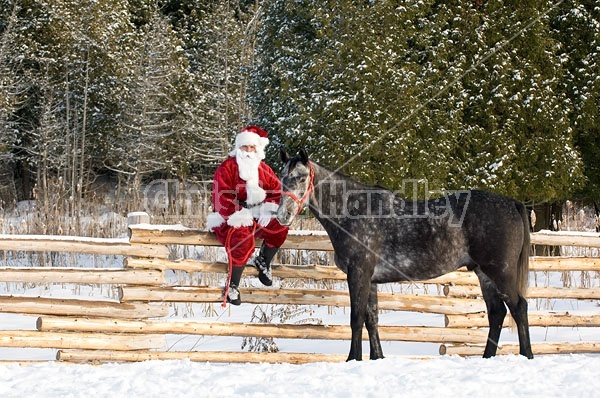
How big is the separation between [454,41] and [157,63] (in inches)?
511

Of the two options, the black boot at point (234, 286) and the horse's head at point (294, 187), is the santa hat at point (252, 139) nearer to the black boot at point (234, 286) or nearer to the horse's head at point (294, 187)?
the horse's head at point (294, 187)

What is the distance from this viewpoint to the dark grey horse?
21.7 ft

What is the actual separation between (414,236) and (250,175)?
5.50ft

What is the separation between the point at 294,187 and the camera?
6297 millimetres

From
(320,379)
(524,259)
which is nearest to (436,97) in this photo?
(524,259)

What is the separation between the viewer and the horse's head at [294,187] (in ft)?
20.4

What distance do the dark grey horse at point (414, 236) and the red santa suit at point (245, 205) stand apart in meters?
0.49

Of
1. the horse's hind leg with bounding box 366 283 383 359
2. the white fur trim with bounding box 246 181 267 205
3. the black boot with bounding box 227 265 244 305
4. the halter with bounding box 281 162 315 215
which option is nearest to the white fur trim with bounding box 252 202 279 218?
the white fur trim with bounding box 246 181 267 205

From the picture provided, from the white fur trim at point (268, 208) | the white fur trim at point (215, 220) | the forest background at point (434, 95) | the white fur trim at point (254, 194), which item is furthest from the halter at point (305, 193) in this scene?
the forest background at point (434, 95)

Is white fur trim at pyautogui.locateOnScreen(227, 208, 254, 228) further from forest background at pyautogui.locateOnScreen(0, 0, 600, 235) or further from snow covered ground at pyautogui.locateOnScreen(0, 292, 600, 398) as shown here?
forest background at pyautogui.locateOnScreen(0, 0, 600, 235)

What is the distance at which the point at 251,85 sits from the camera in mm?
20359

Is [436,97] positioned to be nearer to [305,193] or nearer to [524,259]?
[524,259]

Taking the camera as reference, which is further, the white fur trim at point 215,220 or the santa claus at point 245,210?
the white fur trim at point 215,220

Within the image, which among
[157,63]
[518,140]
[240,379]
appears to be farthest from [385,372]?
[157,63]
